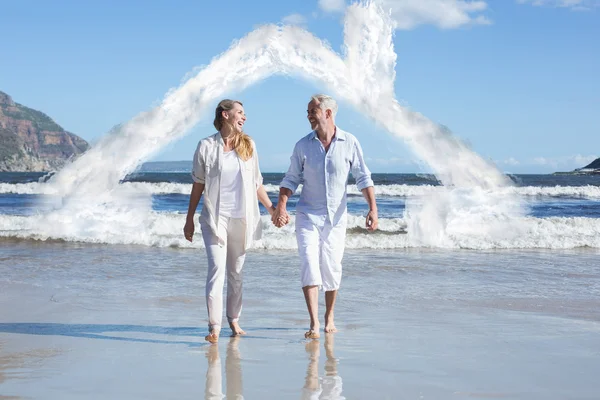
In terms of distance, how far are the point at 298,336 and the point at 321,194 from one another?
119cm

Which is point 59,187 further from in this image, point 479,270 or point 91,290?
point 479,270

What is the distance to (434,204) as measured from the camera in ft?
58.5

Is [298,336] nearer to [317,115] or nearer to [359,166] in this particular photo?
[359,166]

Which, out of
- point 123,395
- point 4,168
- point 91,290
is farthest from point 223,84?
point 4,168

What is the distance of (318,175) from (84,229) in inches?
460

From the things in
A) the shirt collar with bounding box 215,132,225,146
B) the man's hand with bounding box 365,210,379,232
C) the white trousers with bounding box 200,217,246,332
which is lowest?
the white trousers with bounding box 200,217,246,332

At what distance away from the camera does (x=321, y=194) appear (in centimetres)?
583

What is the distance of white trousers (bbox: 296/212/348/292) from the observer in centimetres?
580

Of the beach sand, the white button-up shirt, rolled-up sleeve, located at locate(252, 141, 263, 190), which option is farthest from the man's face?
the beach sand

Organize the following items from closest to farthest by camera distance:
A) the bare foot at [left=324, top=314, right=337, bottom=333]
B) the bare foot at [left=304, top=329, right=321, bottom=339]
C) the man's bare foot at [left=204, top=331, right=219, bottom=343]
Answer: the man's bare foot at [left=204, top=331, right=219, bottom=343] < the bare foot at [left=304, top=329, right=321, bottom=339] < the bare foot at [left=324, top=314, right=337, bottom=333]

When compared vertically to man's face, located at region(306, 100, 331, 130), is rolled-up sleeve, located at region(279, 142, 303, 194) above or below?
below

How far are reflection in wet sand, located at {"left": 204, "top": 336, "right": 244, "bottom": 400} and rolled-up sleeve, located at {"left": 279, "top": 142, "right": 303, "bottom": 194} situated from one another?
136 centimetres

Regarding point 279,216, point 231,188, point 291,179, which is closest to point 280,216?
point 279,216

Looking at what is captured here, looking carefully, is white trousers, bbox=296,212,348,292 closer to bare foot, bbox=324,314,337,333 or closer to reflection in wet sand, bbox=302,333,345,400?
bare foot, bbox=324,314,337,333
